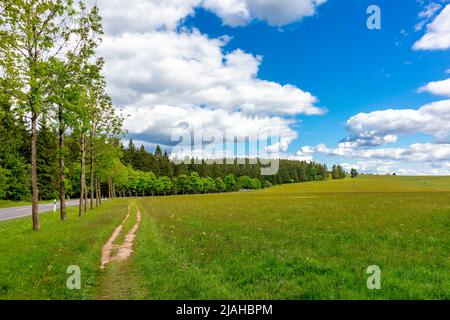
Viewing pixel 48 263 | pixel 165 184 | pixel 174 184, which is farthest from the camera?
pixel 174 184

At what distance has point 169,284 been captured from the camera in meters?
9.73

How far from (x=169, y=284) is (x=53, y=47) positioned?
1990 cm

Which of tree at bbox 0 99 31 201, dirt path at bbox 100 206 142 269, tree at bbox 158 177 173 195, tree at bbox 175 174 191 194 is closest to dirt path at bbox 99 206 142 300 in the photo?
dirt path at bbox 100 206 142 269

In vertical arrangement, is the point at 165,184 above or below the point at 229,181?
above

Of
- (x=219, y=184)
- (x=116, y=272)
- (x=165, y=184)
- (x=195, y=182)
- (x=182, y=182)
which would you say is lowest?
(x=219, y=184)

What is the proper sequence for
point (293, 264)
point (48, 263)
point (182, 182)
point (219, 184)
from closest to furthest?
point (293, 264), point (48, 263), point (182, 182), point (219, 184)

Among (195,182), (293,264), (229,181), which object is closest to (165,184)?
(195,182)

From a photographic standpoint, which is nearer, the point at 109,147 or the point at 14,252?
the point at 14,252

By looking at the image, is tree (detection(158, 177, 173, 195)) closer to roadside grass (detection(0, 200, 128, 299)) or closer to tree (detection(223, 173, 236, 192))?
tree (detection(223, 173, 236, 192))

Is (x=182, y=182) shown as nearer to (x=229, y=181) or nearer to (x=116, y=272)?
(x=229, y=181)

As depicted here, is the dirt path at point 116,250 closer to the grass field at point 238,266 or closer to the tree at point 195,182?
the grass field at point 238,266

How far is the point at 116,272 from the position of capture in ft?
37.4

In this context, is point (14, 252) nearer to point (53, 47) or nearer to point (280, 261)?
point (280, 261)
